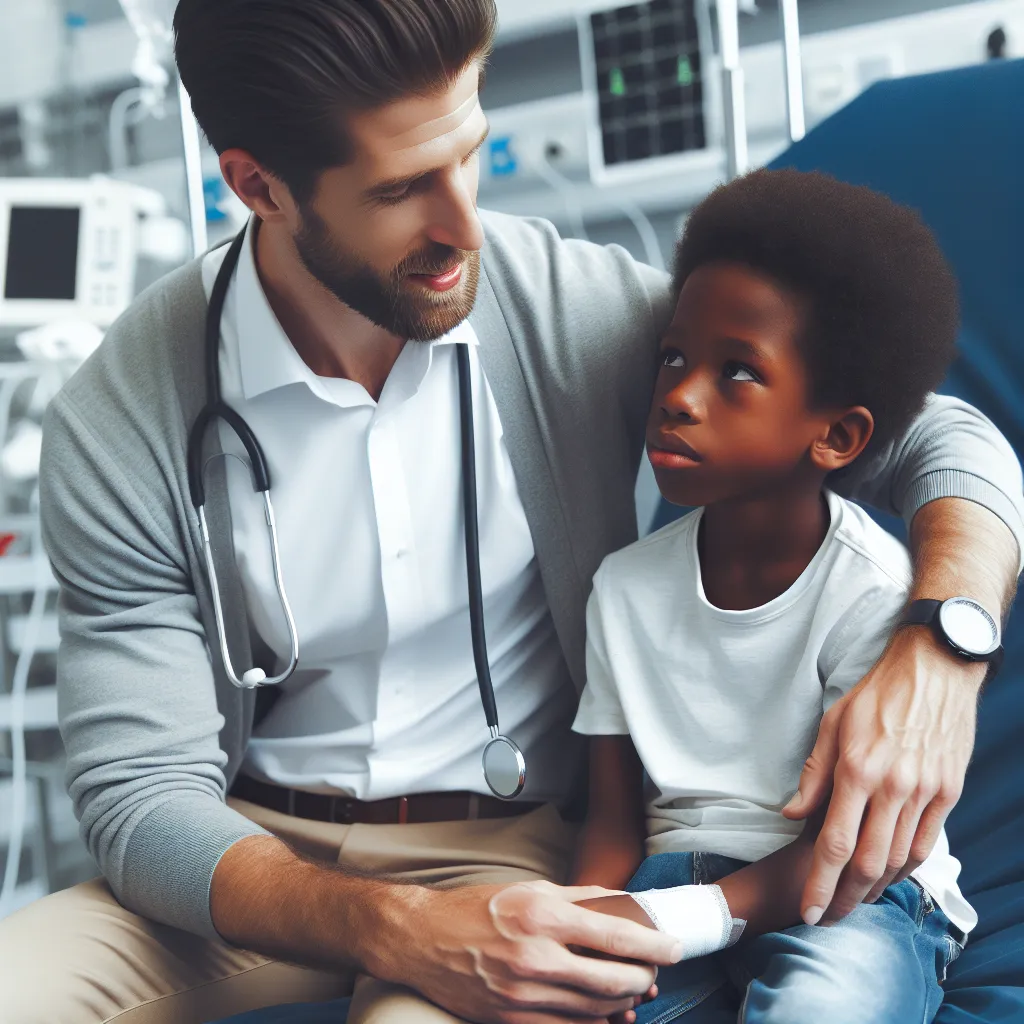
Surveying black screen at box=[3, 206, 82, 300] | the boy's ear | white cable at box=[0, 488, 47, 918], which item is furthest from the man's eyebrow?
black screen at box=[3, 206, 82, 300]

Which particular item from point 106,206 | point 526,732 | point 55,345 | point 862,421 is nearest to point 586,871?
point 526,732

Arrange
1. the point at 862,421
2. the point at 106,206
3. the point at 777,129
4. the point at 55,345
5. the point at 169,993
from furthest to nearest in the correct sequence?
the point at 777,129 → the point at 106,206 → the point at 55,345 → the point at 169,993 → the point at 862,421

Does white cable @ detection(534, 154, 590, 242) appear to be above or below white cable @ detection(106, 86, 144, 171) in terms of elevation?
below

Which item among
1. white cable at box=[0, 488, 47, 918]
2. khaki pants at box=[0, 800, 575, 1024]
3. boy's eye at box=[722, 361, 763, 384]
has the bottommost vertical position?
white cable at box=[0, 488, 47, 918]

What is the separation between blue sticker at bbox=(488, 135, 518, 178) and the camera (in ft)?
9.23

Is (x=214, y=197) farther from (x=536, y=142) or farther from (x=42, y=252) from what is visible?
(x=536, y=142)

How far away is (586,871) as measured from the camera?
3.46 ft

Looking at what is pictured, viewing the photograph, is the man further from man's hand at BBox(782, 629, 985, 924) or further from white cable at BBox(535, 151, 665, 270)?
white cable at BBox(535, 151, 665, 270)

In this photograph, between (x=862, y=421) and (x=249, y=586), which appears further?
(x=249, y=586)

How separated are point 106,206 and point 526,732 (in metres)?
1.60

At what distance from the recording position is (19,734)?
2.13m

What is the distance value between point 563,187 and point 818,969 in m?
2.23

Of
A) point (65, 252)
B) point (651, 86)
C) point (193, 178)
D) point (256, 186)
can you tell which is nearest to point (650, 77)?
point (651, 86)

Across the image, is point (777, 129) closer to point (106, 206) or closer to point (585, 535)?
point (106, 206)
